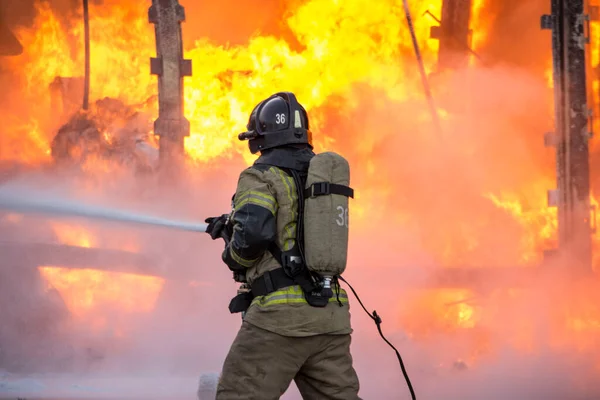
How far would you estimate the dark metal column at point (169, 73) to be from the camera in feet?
28.1

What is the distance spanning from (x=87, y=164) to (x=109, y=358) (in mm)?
1988

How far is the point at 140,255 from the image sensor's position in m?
8.84

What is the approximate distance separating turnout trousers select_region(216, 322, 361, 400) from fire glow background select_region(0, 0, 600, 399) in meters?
4.12

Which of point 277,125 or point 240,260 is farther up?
point 277,125

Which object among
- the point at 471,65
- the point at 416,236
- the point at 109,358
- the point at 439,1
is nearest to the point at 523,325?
→ the point at 416,236

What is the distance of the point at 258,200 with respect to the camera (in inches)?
156

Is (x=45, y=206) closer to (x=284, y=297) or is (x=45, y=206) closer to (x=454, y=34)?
(x=454, y=34)

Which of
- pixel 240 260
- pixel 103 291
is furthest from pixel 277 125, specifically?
pixel 103 291

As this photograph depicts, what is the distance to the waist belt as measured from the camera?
402 centimetres

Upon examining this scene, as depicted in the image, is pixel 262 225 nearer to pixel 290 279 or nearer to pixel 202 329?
pixel 290 279

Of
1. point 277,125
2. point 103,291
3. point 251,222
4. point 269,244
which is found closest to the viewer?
point 251,222

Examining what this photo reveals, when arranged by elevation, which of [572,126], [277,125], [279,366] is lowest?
[279,366]

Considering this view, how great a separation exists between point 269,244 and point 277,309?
301 millimetres

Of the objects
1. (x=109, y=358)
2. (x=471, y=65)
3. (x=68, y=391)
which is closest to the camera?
(x=68, y=391)
